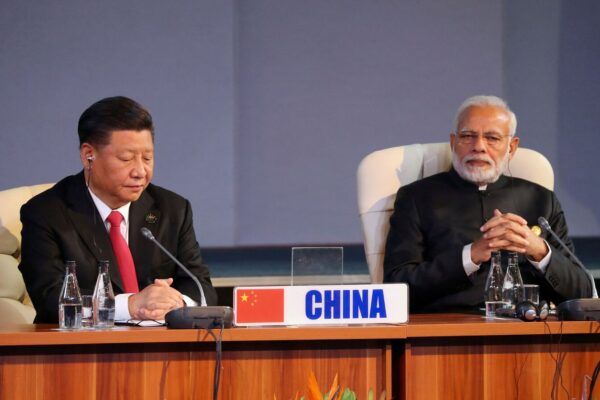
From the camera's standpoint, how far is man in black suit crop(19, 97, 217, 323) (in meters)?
2.93

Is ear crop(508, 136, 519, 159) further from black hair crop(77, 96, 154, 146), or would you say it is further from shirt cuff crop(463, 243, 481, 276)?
black hair crop(77, 96, 154, 146)

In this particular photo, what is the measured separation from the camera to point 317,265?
254 cm

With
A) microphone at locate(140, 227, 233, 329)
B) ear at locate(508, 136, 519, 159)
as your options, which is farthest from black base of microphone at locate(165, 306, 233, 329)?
ear at locate(508, 136, 519, 159)

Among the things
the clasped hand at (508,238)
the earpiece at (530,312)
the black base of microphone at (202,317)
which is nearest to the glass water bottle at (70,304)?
the black base of microphone at (202,317)

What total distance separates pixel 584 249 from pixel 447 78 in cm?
105

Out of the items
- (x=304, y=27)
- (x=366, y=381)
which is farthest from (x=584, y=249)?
(x=366, y=381)

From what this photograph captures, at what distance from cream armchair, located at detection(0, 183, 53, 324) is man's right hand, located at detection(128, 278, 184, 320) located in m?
0.70

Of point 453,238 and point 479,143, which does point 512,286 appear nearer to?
point 453,238

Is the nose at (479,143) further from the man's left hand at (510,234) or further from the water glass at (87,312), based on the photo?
the water glass at (87,312)

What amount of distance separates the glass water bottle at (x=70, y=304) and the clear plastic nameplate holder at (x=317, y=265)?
54 centimetres

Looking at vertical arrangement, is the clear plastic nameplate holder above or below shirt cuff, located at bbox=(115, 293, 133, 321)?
above

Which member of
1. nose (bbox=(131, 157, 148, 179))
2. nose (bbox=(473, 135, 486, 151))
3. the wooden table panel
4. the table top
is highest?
nose (bbox=(473, 135, 486, 151))

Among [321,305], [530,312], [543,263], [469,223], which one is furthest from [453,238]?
[321,305]

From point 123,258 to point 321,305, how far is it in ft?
2.94
